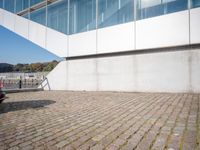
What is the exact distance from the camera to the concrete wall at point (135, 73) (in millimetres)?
10703

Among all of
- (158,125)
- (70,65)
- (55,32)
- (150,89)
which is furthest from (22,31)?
A: (158,125)

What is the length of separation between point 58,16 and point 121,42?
25.2ft

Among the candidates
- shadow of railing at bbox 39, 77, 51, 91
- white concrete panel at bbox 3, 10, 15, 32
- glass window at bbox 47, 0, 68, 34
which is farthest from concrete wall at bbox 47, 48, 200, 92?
white concrete panel at bbox 3, 10, 15, 32

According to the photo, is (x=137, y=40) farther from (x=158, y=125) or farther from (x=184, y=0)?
(x=158, y=125)

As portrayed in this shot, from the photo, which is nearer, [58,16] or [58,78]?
[58,78]

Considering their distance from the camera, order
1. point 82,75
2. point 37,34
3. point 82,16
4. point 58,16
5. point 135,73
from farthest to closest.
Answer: point 37,34 < point 58,16 < point 82,16 < point 82,75 < point 135,73

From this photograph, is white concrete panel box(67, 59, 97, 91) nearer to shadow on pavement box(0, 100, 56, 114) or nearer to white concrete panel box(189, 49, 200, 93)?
shadow on pavement box(0, 100, 56, 114)

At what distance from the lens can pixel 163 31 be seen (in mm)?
11312

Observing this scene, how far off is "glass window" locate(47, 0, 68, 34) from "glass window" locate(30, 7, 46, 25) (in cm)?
71

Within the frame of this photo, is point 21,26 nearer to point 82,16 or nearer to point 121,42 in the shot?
point 82,16

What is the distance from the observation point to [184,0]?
10898 mm

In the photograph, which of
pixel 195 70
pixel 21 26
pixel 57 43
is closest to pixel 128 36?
pixel 195 70

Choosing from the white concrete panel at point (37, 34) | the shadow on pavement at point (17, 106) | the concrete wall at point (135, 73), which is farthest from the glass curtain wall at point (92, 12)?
the shadow on pavement at point (17, 106)

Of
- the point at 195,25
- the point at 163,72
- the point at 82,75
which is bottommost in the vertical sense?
the point at 82,75
